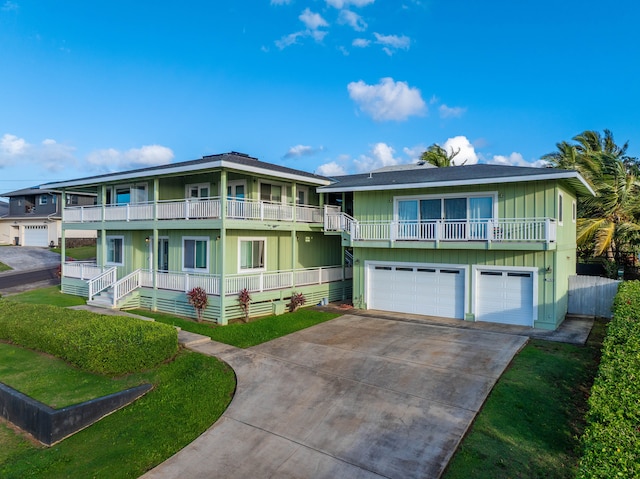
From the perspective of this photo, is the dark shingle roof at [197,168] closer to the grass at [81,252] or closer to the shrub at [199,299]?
the shrub at [199,299]

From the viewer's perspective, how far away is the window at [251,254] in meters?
17.1

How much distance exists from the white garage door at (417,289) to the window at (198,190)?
8554mm

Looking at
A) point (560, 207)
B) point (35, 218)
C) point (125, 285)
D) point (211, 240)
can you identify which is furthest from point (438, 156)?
point (35, 218)

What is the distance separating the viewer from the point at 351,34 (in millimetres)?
25016

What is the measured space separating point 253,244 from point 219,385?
9.15 m

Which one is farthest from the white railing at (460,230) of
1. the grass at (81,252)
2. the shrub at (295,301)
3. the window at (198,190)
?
the grass at (81,252)

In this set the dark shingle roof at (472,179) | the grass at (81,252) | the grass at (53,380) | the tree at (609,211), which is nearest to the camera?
the grass at (53,380)

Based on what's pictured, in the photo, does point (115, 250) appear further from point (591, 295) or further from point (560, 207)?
point (591, 295)

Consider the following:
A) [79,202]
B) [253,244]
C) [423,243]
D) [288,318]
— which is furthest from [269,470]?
[79,202]

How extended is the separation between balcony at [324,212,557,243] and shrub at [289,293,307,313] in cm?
344

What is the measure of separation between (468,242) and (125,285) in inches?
569

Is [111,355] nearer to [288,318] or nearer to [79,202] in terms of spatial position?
[288,318]

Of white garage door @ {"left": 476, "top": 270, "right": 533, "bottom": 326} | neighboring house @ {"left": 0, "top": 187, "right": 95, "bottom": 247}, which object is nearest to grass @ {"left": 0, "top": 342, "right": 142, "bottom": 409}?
white garage door @ {"left": 476, "top": 270, "right": 533, "bottom": 326}

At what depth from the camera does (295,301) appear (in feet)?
55.5
